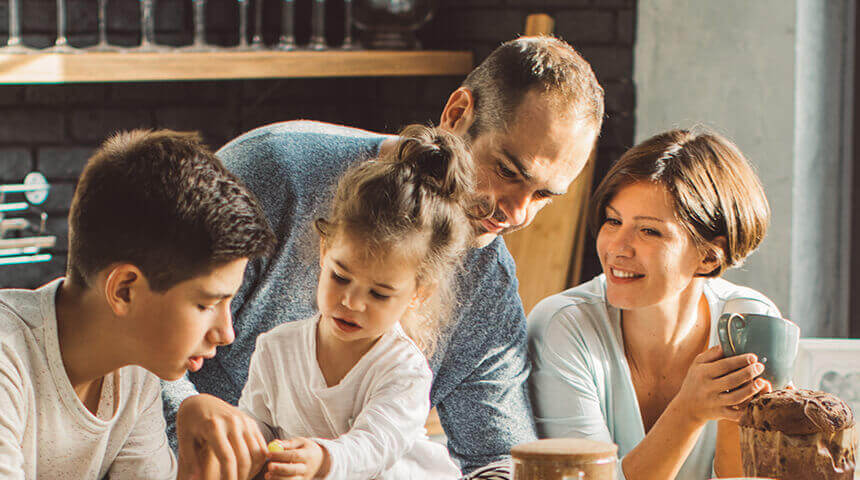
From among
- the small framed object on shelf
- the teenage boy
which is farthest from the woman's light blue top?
the teenage boy

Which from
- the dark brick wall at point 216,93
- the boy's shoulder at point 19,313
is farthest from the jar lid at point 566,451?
the dark brick wall at point 216,93

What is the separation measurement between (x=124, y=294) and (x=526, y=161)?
0.64m

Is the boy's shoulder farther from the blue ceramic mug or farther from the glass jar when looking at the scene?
the blue ceramic mug

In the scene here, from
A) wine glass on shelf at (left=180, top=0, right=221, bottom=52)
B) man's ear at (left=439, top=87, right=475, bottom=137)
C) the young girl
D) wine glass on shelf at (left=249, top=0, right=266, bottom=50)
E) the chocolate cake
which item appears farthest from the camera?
wine glass on shelf at (left=249, top=0, right=266, bottom=50)

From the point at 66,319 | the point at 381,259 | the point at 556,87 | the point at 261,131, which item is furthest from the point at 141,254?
the point at 556,87

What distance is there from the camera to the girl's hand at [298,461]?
1079 millimetres

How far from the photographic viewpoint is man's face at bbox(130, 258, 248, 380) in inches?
44.2

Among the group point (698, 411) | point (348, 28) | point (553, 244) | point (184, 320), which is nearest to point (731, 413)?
point (698, 411)

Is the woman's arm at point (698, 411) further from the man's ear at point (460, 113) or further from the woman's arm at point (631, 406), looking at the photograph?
the man's ear at point (460, 113)

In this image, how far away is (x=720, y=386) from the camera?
49.7 inches

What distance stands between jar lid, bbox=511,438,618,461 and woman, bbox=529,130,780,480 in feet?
1.68

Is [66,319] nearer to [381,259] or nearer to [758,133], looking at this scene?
[381,259]

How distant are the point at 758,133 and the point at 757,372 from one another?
1.39m

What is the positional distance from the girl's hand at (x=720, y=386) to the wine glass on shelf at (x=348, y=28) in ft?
6.21
